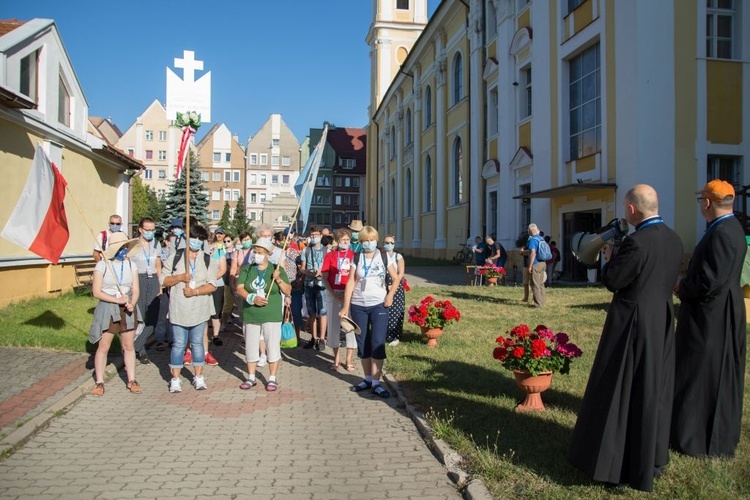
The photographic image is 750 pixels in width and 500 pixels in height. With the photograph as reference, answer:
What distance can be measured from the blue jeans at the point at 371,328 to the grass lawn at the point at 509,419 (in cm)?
60

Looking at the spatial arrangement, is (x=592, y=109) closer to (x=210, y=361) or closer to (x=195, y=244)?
(x=210, y=361)

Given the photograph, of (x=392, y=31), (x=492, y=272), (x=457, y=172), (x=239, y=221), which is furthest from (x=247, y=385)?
(x=239, y=221)

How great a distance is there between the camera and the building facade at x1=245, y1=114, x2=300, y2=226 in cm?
8181

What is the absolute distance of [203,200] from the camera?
1535 inches

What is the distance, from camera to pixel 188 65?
7.39m

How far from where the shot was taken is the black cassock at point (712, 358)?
4.16 m

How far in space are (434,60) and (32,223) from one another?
33.7 metres

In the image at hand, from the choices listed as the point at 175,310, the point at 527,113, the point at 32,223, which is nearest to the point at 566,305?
the point at 175,310

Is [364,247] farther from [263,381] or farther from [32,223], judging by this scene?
[32,223]

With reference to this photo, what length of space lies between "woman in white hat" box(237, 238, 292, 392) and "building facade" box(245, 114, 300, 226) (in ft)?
245

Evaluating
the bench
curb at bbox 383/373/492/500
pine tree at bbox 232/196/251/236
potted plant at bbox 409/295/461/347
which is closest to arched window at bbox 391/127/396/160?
pine tree at bbox 232/196/251/236

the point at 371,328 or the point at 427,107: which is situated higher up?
the point at 427,107

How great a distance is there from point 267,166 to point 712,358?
81091mm

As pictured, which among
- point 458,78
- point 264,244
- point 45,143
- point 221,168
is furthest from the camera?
point 221,168
